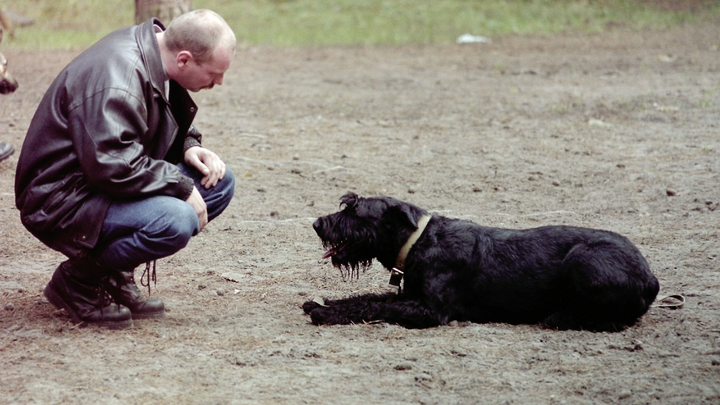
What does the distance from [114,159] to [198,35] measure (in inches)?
29.6

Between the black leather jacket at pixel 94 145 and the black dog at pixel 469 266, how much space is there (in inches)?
42.0

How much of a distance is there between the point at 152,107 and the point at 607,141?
6209 mm

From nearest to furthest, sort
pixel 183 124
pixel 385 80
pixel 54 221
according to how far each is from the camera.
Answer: pixel 54 221 < pixel 183 124 < pixel 385 80

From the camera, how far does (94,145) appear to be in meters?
4.03

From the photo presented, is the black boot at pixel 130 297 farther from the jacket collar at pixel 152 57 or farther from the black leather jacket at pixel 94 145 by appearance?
the jacket collar at pixel 152 57

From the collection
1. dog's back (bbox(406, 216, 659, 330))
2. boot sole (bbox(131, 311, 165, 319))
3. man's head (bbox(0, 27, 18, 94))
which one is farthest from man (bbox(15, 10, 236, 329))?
man's head (bbox(0, 27, 18, 94))

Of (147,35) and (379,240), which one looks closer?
(147,35)

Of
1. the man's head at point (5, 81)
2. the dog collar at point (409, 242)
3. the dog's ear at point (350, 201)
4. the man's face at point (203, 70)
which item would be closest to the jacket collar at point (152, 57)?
the man's face at point (203, 70)

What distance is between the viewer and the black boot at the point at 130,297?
4.65m

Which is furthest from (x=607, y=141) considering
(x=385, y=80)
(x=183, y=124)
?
(x=183, y=124)

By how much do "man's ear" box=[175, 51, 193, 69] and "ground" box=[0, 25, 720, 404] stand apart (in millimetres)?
1405

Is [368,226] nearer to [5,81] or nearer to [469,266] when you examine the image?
[469,266]

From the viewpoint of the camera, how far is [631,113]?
1052 centimetres

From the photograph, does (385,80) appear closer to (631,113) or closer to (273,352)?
(631,113)
